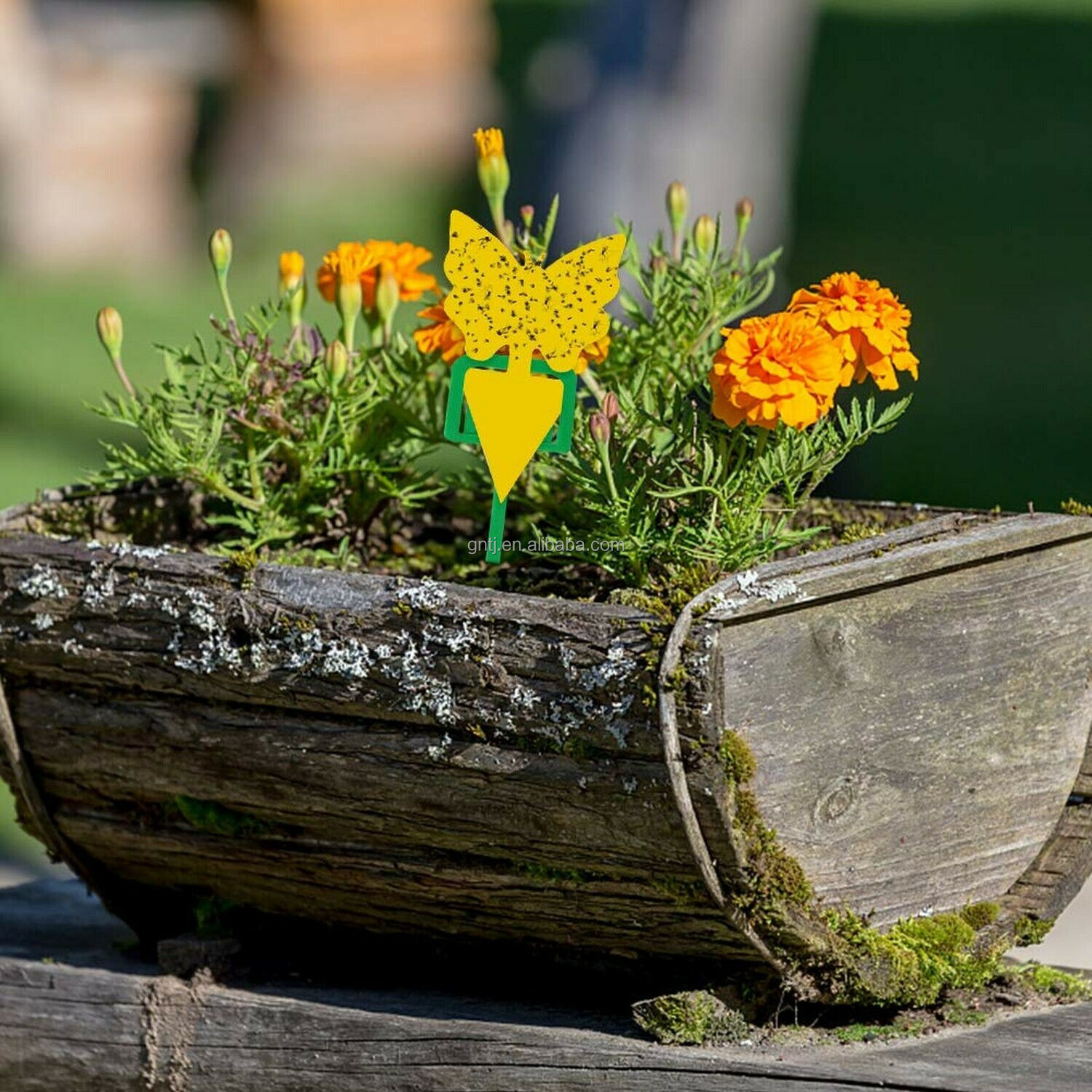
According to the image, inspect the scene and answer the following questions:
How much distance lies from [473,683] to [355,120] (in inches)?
314

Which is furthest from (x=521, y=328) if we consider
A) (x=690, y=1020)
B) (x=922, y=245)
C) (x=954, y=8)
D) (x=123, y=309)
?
(x=954, y=8)

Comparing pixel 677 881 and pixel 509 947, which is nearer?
pixel 677 881

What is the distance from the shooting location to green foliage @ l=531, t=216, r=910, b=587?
1509 mm

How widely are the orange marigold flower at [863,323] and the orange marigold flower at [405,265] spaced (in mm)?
486

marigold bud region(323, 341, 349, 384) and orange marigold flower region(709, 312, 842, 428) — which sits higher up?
orange marigold flower region(709, 312, 842, 428)

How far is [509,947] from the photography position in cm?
164

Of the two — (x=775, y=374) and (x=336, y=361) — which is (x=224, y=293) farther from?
(x=775, y=374)

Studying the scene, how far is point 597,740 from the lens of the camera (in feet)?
4.54

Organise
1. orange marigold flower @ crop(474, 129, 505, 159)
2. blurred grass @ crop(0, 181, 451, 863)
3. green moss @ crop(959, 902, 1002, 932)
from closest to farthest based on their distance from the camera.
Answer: green moss @ crop(959, 902, 1002, 932) → orange marigold flower @ crop(474, 129, 505, 159) → blurred grass @ crop(0, 181, 451, 863)

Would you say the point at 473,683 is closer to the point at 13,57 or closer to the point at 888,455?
the point at 888,455

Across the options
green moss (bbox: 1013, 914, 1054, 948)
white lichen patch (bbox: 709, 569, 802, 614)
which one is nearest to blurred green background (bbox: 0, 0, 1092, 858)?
green moss (bbox: 1013, 914, 1054, 948)

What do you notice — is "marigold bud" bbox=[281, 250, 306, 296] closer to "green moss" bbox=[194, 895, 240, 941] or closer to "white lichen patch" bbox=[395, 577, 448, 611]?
"white lichen patch" bbox=[395, 577, 448, 611]

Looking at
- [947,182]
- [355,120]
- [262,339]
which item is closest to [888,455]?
[947,182]

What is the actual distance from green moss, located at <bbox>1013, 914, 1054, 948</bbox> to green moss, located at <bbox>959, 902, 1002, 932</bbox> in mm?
45
